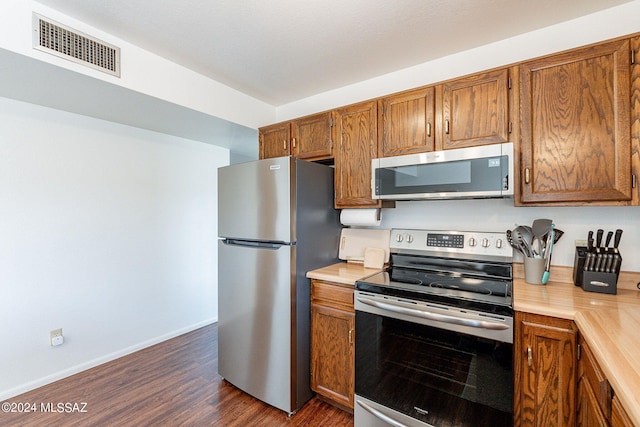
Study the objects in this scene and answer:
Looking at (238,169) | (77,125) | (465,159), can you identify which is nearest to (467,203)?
(465,159)

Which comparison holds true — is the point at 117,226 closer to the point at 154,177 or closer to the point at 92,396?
the point at 154,177

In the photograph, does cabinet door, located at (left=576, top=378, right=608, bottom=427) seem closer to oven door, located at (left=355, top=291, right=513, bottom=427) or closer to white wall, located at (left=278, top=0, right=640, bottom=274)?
oven door, located at (left=355, top=291, right=513, bottom=427)

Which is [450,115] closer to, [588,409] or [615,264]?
[615,264]

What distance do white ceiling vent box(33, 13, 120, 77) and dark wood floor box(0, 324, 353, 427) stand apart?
7.26ft

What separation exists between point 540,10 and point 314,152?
160 centimetres

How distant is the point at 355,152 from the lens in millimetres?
2188

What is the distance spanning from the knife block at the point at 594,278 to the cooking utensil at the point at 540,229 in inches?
6.6

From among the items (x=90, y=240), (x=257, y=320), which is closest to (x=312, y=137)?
(x=257, y=320)

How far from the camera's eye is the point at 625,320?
1.15 metres

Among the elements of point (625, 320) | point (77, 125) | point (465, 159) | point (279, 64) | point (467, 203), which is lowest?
point (625, 320)

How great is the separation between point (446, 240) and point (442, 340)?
0.77 metres

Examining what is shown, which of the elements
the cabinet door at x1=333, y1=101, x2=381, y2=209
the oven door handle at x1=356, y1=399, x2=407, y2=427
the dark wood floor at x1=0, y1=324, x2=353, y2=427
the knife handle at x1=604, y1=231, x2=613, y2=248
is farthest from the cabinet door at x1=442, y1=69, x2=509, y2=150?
the dark wood floor at x1=0, y1=324, x2=353, y2=427

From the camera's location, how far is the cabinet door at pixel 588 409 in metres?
1.00

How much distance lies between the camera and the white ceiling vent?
62.2 inches
